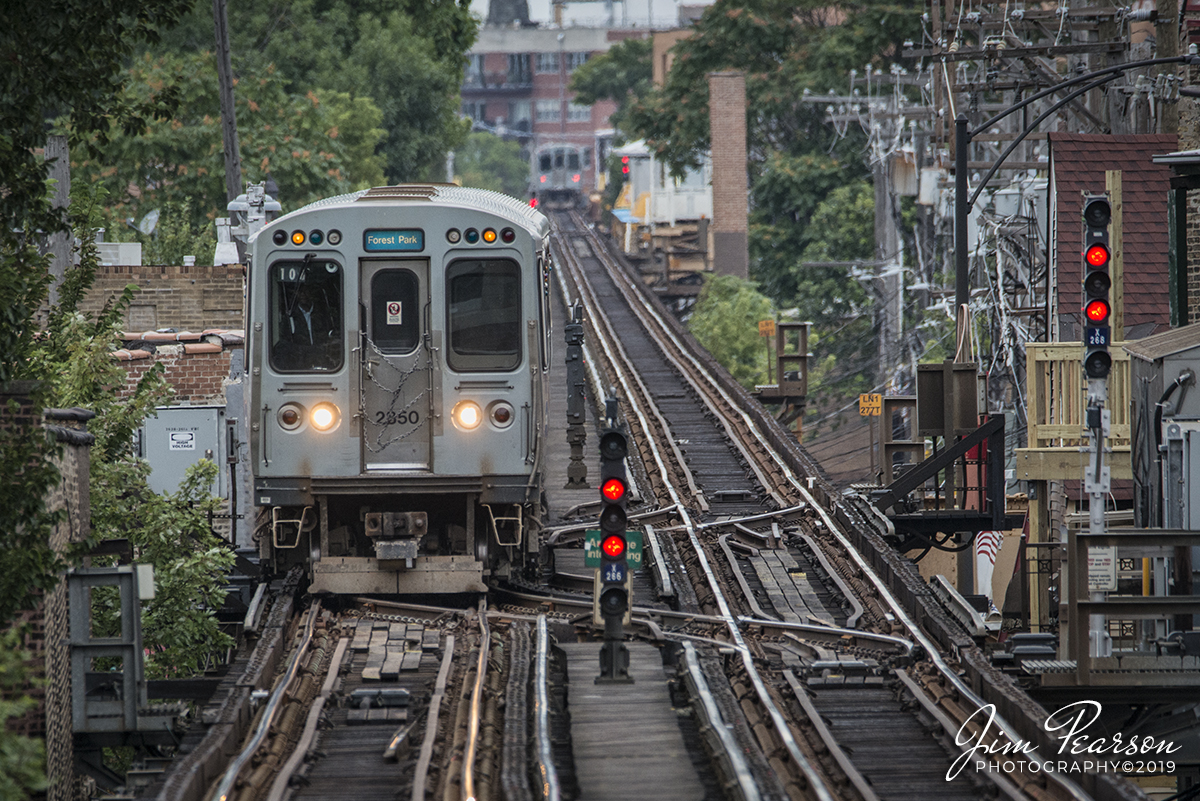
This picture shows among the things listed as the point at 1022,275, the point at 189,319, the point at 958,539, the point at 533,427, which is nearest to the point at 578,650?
the point at 533,427

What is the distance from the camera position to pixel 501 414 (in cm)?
1342

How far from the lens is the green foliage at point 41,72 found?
1023cm

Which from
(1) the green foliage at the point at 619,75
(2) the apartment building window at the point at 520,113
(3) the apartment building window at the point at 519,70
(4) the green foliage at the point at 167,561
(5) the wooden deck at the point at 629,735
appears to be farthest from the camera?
(2) the apartment building window at the point at 520,113

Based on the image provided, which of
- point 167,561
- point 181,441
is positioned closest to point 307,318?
→ point 167,561

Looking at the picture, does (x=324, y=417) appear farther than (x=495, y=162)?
No

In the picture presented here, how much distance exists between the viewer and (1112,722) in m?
12.0

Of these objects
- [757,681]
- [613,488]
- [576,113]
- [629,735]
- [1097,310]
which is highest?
[576,113]

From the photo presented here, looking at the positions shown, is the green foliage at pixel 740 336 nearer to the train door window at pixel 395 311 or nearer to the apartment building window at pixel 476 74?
the train door window at pixel 395 311

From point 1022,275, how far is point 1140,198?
18.2 ft

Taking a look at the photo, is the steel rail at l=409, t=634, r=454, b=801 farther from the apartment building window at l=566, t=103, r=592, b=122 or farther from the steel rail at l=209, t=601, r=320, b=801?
the apartment building window at l=566, t=103, r=592, b=122

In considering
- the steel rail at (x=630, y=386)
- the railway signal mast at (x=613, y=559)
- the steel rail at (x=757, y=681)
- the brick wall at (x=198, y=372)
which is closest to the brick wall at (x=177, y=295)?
the brick wall at (x=198, y=372)

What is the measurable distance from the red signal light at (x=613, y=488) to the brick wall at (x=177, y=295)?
1489 centimetres

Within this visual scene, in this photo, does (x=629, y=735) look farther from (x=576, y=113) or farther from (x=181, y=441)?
(x=576, y=113)

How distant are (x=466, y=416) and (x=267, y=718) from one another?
3.94 meters
